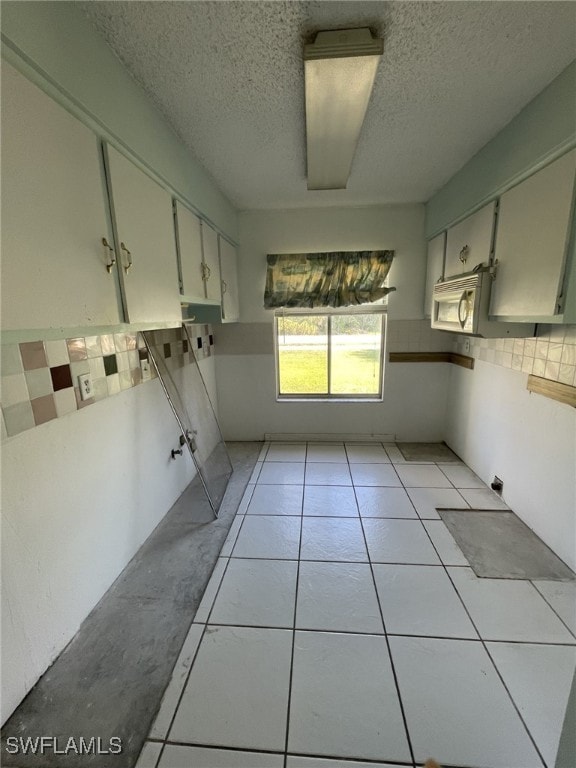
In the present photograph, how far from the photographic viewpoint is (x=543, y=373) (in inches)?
76.4

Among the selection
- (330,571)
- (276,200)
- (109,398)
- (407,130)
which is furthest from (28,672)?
(276,200)

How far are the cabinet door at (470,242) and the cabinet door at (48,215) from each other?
213 cm

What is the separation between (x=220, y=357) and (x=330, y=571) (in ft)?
7.93

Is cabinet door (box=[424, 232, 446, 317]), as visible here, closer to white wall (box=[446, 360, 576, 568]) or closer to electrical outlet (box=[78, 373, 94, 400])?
white wall (box=[446, 360, 576, 568])

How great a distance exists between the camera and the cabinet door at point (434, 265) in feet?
8.80

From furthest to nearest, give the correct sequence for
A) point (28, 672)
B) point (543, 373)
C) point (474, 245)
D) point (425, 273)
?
point (425, 273) → point (474, 245) → point (543, 373) → point (28, 672)

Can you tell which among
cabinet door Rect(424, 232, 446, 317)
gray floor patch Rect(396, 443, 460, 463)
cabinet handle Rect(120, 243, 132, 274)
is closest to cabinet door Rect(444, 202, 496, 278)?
cabinet door Rect(424, 232, 446, 317)

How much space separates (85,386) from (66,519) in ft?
1.96

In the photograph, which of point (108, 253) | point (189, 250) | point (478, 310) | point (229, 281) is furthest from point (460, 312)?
point (108, 253)

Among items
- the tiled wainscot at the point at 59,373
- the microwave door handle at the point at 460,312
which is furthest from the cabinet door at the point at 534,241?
the tiled wainscot at the point at 59,373

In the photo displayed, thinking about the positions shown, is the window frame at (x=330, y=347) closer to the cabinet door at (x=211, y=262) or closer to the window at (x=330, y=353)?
the window at (x=330, y=353)

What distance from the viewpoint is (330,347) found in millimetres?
3406

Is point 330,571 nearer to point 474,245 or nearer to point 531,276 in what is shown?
point 531,276

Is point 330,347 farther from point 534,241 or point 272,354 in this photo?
point 534,241
